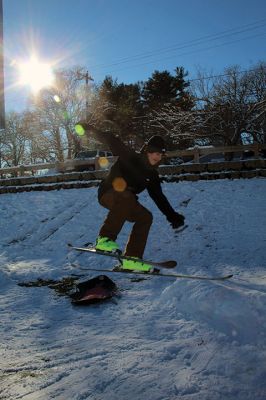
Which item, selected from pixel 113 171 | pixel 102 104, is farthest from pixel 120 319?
Answer: pixel 102 104

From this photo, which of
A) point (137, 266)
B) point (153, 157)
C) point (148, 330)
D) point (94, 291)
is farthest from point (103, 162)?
point (148, 330)

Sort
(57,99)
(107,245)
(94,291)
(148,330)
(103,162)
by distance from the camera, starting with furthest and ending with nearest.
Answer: (57,99) → (103,162) → (107,245) → (94,291) → (148,330)

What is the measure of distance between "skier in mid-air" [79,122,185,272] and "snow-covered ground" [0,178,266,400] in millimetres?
747

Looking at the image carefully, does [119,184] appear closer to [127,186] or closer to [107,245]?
[127,186]

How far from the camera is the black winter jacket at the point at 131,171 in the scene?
203 inches

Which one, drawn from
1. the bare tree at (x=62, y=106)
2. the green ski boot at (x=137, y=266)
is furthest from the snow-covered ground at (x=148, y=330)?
the bare tree at (x=62, y=106)

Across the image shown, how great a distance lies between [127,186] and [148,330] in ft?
6.75

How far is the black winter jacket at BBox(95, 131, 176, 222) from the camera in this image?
5152mm

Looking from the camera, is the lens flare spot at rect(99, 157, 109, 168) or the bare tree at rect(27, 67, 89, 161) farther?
the bare tree at rect(27, 67, 89, 161)

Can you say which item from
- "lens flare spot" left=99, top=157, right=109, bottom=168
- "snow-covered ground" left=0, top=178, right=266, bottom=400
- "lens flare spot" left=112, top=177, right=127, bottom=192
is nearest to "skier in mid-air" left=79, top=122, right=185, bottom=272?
"lens flare spot" left=112, top=177, right=127, bottom=192

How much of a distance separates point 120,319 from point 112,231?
55.4 inches

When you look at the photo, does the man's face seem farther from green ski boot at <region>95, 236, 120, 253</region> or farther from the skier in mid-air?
green ski boot at <region>95, 236, 120, 253</region>

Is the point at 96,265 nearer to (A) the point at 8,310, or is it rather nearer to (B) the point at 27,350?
(A) the point at 8,310

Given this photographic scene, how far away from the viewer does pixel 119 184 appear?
17.0 feet
